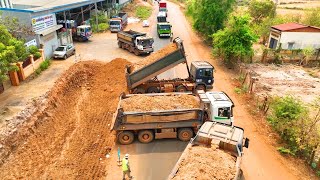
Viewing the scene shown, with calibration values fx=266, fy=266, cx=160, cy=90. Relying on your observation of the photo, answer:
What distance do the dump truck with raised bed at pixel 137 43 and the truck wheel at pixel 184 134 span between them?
1575 centimetres

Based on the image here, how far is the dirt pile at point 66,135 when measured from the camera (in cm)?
1255

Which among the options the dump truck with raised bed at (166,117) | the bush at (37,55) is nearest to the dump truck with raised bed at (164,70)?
the dump truck with raised bed at (166,117)

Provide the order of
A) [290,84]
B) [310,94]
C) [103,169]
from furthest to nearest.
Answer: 1. [290,84]
2. [310,94]
3. [103,169]

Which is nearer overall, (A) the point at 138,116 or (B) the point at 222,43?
(A) the point at 138,116

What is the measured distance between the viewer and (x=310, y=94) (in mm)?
19625

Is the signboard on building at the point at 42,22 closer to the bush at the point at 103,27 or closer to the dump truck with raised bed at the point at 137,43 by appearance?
the dump truck with raised bed at the point at 137,43

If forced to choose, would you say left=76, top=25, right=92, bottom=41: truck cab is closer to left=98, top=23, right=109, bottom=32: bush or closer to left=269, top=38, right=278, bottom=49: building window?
left=98, top=23, right=109, bottom=32: bush

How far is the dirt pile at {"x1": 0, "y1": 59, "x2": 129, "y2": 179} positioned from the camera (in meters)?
12.5

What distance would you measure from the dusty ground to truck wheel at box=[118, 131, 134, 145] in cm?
1072

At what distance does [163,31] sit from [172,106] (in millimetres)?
24053

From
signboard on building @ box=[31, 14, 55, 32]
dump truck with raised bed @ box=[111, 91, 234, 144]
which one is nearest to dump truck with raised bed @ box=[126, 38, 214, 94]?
dump truck with raised bed @ box=[111, 91, 234, 144]

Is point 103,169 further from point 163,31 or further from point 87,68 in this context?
point 163,31

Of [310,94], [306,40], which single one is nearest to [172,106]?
[310,94]

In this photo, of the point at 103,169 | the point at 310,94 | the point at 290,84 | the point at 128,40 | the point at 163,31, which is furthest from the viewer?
the point at 163,31
